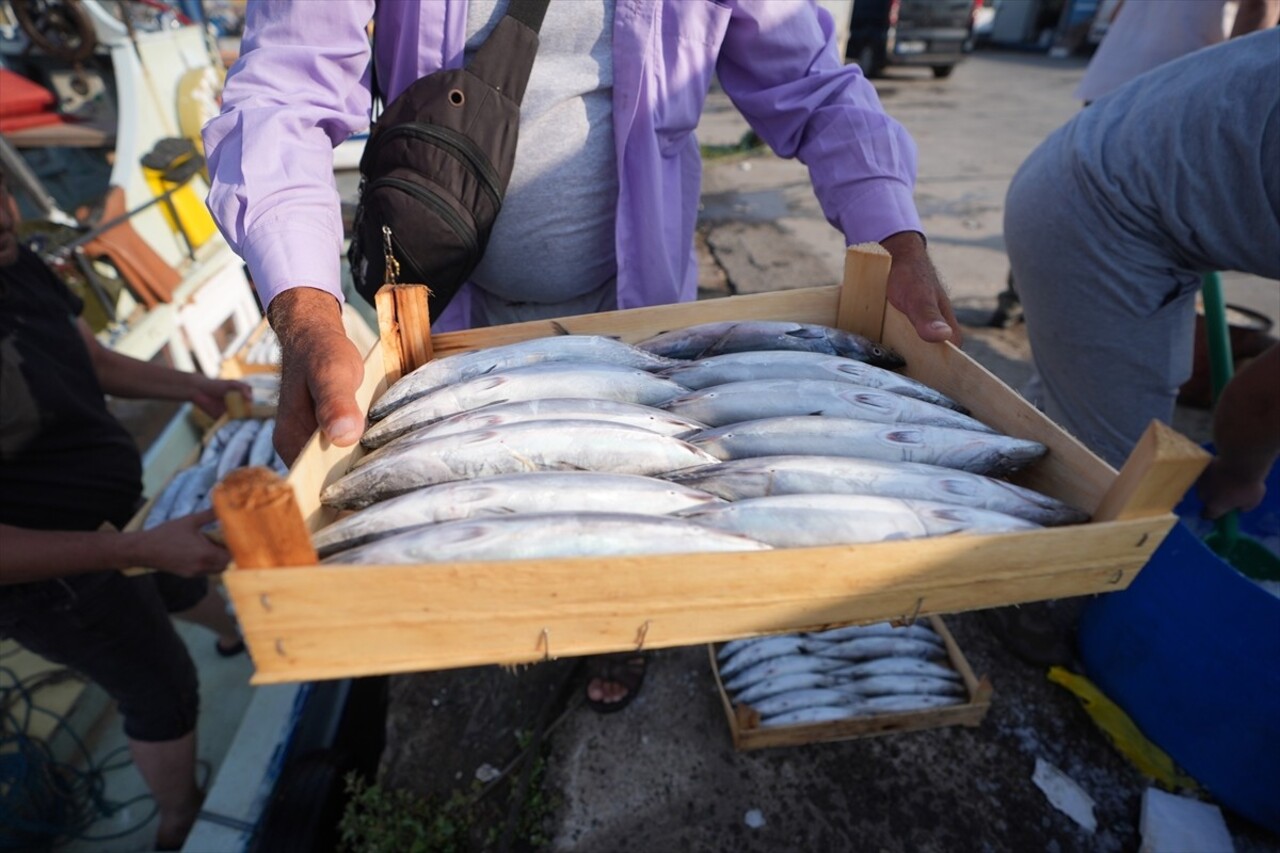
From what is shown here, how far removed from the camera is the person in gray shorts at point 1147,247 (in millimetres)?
2295

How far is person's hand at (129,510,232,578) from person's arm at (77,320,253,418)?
3.51ft

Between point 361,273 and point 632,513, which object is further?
point 361,273

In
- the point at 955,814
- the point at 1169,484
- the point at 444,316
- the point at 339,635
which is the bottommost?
the point at 955,814

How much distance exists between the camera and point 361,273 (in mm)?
2070

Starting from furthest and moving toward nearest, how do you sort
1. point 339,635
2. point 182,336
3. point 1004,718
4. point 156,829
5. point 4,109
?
point 4,109 < point 182,336 < point 156,829 < point 1004,718 < point 339,635

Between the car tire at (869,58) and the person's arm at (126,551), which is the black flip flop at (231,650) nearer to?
the person's arm at (126,551)

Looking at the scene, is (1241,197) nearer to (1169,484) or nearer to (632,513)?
(1169,484)

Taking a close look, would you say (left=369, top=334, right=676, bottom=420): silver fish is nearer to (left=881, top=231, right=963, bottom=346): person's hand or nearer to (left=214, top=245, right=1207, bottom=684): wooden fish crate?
(left=214, top=245, right=1207, bottom=684): wooden fish crate

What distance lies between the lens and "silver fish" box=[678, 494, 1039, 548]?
1.14 m

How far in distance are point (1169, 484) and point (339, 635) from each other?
4.54 feet

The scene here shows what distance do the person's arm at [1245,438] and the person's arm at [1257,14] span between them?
2.10 m

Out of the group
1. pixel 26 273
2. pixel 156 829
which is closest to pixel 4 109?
pixel 26 273

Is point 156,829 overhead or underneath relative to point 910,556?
underneath

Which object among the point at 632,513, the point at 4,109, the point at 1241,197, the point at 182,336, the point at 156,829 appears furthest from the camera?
the point at 4,109
